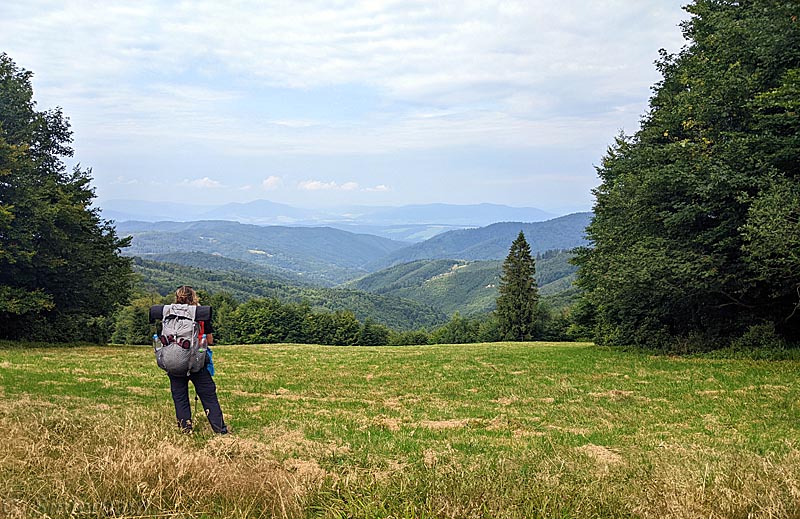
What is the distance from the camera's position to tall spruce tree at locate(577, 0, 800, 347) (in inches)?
618

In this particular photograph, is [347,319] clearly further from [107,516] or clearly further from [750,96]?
[107,516]

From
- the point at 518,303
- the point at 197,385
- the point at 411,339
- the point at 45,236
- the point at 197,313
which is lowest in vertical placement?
the point at 411,339

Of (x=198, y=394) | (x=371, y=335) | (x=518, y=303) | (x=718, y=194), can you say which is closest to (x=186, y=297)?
(x=198, y=394)

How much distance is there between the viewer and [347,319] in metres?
82.6

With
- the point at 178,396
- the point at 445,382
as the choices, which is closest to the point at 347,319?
the point at 445,382

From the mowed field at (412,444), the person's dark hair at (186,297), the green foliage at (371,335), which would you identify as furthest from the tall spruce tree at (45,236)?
the green foliage at (371,335)

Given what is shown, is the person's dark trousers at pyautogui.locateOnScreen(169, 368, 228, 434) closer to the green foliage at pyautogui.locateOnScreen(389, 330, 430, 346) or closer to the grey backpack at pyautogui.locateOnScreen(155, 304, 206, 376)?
the grey backpack at pyautogui.locateOnScreen(155, 304, 206, 376)

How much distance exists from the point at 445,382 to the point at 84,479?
1232 centimetres

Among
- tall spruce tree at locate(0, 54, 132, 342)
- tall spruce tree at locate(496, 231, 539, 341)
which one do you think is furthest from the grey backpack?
tall spruce tree at locate(496, 231, 539, 341)

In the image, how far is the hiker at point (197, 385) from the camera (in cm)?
765

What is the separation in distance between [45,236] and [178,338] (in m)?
22.3

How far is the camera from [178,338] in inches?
289

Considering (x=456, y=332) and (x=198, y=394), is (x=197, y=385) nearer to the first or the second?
(x=198, y=394)

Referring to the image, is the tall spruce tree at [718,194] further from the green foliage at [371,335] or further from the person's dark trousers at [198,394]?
the green foliage at [371,335]
